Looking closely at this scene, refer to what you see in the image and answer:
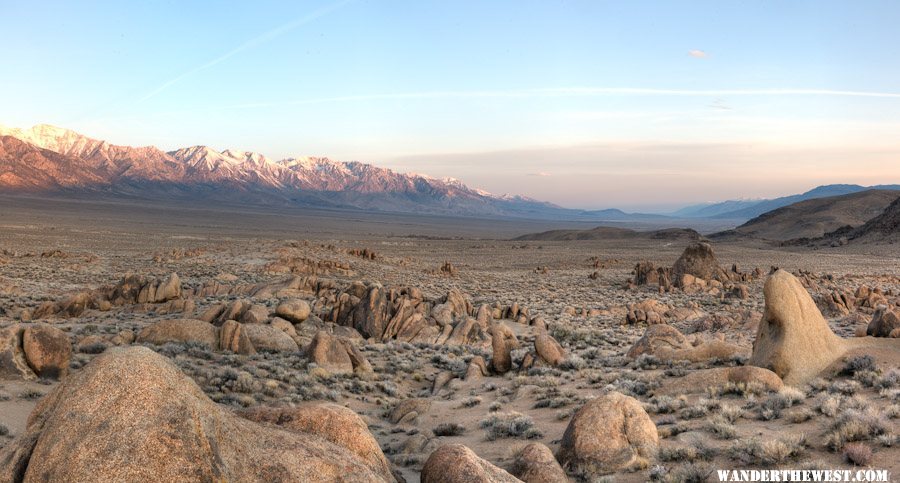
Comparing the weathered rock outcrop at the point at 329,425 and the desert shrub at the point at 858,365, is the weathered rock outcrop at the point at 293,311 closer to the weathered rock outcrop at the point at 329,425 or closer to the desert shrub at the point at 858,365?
the weathered rock outcrop at the point at 329,425

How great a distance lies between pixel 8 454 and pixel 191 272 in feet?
140

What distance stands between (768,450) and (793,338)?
5824 mm

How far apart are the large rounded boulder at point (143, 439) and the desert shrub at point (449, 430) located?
6.72 meters

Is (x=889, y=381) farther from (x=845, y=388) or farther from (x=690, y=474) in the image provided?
(x=690, y=474)

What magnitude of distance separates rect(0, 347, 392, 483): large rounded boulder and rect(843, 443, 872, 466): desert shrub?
275 inches

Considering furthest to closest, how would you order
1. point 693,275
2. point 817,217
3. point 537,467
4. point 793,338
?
point 817,217 < point 693,275 < point 793,338 < point 537,467

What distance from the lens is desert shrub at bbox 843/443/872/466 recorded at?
776 cm


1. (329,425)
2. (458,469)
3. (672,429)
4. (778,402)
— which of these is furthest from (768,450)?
(329,425)

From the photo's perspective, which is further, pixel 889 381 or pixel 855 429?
pixel 889 381

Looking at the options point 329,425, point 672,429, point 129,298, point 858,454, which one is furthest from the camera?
point 129,298

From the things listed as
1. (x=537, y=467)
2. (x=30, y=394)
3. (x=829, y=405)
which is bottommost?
(x=30, y=394)

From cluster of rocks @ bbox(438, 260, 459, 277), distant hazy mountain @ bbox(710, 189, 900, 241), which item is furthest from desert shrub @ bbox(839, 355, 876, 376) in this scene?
distant hazy mountain @ bbox(710, 189, 900, 241)

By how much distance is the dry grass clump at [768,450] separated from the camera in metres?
8.30

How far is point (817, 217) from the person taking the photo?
419 feet
